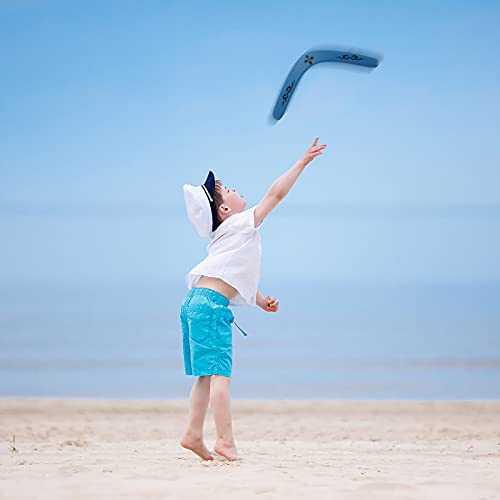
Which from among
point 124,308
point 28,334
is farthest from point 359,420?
point 124,308

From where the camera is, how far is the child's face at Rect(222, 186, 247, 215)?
4574mm

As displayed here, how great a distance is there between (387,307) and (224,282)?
75.0ft

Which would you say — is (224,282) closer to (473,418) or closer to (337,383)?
(473,418)

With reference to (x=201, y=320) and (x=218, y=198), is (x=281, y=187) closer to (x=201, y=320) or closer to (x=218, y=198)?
(x=218, y=198)

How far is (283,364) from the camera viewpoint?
12.7 m

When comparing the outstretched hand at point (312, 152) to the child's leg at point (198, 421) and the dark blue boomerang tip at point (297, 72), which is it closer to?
the dark blue boomerang tip at point (297, 72)

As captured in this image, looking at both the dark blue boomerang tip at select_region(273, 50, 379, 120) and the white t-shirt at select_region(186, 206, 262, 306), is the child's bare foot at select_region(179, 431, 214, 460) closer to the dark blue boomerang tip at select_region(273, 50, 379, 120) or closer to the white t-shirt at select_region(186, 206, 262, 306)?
the white t-shirt at select_region(186, 206, 262, 306)

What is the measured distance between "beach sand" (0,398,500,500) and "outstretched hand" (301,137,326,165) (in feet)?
5.16

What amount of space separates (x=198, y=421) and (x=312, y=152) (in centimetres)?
154

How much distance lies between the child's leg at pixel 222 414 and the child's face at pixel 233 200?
959 mm

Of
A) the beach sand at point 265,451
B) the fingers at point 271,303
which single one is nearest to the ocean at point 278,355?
the beach sand at point 265,451

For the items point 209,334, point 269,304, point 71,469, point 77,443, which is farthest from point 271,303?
point 77,443

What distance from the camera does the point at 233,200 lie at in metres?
4.59

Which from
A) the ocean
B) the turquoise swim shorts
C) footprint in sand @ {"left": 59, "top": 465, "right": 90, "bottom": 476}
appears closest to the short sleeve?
the turquoise swim shorts
